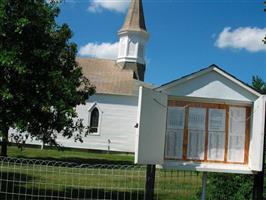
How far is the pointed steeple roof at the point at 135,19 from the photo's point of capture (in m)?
49.1

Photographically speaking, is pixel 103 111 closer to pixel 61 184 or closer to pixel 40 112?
pixel 61 184

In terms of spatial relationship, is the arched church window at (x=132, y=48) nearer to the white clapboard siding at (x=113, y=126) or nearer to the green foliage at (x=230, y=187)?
the white clapboard siding at (x=113, y=126)

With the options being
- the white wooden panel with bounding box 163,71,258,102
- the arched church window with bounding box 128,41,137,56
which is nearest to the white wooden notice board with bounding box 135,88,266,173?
the white wooden panel with bounding box 163,71,258,102

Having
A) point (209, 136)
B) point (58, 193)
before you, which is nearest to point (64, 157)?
point (58, 193)

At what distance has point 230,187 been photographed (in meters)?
10.1

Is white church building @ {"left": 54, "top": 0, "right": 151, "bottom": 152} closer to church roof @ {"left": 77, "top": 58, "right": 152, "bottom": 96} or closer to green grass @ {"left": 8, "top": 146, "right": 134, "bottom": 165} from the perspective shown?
church roof @ {"left": 77, "top": 58, "right": 152, "bottom": 96}

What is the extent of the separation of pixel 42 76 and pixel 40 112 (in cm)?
89

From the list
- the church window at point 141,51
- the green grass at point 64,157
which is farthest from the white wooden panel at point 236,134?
the church window at point 141,51

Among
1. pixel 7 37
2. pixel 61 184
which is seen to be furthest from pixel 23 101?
pixel 61 184

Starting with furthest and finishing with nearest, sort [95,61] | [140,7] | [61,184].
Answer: [140,7] < [95,61] < [61,184]

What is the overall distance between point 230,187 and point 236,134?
3.13m

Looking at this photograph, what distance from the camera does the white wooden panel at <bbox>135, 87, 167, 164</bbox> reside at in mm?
6621

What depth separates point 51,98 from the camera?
10.9 meters

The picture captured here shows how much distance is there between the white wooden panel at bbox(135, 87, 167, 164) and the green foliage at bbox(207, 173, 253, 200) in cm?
354
